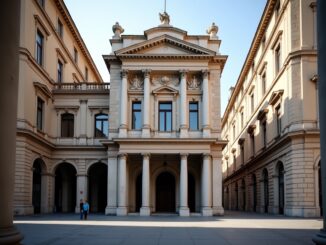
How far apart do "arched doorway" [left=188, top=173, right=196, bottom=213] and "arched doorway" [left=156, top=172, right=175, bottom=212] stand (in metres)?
1.54

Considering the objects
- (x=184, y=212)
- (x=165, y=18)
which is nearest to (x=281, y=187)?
(x=184, y=212)

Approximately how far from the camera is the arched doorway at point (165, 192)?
41.2 metres

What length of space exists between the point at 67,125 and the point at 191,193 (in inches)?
546

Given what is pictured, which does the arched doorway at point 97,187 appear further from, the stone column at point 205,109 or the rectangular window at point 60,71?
the stone column at point 205,109

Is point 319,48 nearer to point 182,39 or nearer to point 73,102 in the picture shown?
point 182,39

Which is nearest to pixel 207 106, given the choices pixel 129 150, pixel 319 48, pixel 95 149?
pixel 129 150

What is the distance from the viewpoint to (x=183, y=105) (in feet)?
A: 127

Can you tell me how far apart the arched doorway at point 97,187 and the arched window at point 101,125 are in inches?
138

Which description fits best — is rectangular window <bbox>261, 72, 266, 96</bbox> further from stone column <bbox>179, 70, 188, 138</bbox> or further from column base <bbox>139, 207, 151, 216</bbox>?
column base <bbox>139, 207, 151, 216</bbox>

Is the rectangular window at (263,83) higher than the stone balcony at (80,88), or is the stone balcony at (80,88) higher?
the rectangular window at (263,83)

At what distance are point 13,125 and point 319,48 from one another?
588 centimetres

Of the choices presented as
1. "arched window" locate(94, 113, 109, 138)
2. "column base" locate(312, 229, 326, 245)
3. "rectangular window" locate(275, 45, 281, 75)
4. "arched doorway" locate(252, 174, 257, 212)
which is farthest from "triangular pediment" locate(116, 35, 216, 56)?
"column base" locate(312, 229, 326, 245)

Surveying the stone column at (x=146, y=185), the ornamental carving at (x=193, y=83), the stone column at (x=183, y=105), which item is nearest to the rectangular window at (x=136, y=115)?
the stone column at (x=146, y=185)

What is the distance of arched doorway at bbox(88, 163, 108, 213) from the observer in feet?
146
